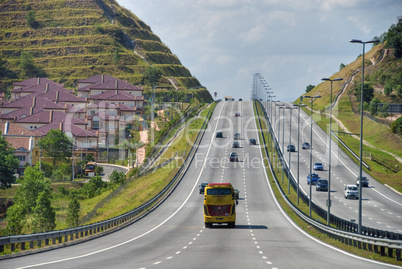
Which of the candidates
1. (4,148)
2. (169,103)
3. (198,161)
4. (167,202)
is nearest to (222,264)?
(167,202)

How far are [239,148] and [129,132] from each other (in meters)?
45.6

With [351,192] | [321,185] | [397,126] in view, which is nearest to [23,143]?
[321,185]

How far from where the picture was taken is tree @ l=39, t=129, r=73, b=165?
132m

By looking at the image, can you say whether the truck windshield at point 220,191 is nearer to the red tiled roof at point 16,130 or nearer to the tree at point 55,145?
the tree at point 55,145

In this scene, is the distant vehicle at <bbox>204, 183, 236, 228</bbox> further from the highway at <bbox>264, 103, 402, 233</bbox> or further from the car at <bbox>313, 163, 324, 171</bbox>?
the car at <bbox>313, 163, 324, 171</bbox>

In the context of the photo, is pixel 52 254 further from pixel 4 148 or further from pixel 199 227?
pixel 4 148

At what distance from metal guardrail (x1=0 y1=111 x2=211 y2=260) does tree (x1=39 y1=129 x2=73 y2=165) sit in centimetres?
3890

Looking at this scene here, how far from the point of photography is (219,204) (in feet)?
147

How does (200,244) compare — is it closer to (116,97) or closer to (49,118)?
(49,118)

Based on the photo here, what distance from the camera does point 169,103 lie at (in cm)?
18550

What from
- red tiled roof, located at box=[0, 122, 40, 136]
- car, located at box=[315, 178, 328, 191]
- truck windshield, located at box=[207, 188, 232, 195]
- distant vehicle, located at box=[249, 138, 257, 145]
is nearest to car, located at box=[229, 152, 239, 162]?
distant vehicle, located at box=[249, 138, 257, 145]

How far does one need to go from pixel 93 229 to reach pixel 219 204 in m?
9.55

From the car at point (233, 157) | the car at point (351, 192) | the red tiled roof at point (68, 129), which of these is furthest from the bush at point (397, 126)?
the red tiled roof at point (68, 129)

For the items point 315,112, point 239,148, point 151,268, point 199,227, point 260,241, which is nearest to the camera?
point 151,268
